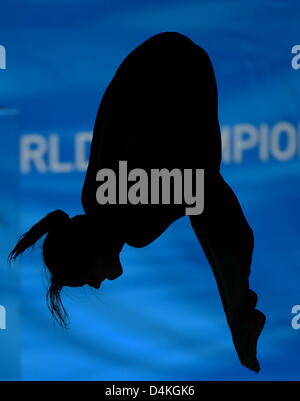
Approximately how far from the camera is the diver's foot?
2.96 m

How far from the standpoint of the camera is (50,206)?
116 inches

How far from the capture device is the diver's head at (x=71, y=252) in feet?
9.66

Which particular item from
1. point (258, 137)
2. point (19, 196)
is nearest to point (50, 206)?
point (19, 196)

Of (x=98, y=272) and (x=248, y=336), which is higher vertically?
(x=98, y=272)

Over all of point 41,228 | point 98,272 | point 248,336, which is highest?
point 41,228

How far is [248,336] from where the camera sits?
2.96 meters

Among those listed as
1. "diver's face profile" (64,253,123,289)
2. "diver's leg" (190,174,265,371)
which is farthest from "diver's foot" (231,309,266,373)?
"diver's face profile" (64,253,123,289)

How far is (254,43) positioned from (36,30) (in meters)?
0.86

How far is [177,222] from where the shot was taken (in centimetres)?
296

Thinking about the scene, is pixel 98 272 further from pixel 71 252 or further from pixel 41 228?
pixel 41 228

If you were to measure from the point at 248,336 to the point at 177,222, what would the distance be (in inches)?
21.4

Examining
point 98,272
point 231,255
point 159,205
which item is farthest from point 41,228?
point 231,255

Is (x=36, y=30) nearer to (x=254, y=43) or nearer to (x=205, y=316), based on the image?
(x=254, y=43)

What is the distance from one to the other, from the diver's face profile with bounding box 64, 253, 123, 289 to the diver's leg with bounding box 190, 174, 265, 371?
35cm
